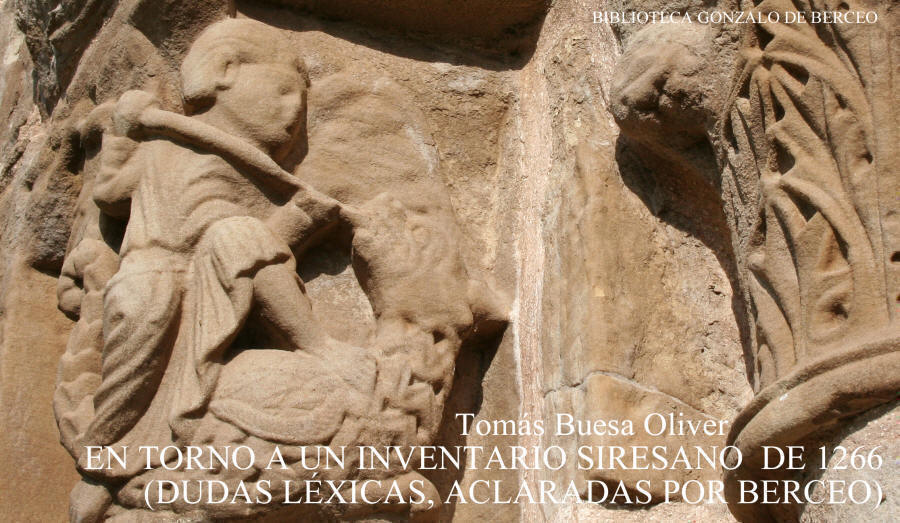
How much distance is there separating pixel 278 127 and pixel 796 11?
1.10m

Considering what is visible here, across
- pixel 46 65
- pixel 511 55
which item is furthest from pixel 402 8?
pixel 46 65

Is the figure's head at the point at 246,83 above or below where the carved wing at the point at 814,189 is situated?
above

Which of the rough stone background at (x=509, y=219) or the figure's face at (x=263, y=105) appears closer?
the rough stone background at (x=509, y=219)

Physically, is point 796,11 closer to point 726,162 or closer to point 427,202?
point 726,162

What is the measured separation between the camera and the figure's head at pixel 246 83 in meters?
2.53

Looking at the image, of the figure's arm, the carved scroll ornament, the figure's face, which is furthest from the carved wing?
the figure's arm

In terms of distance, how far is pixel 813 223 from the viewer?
1.85m

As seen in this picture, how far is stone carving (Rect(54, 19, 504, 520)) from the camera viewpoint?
7.25ft

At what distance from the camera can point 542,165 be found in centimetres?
269

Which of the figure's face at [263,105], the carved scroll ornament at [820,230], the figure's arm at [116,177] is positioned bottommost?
the carved scroll ornament at [820,230]

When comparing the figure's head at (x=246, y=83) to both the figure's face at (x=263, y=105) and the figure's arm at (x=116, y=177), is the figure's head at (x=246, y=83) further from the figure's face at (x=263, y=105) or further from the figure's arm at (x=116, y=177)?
the figure's arm at (x=116, y=177)

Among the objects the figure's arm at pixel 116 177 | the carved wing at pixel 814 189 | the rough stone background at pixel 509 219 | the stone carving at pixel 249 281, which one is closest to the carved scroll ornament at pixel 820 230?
the carved wing at pixel 814 189

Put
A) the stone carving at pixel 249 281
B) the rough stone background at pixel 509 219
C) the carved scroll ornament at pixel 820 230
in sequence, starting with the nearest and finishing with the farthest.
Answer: the carved scroll ornament at pixel 820 230 < the stone carving at pixel 249 281 < the rough stone background at pixel 509 219

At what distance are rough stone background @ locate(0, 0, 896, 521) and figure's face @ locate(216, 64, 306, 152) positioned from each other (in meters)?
0.18
